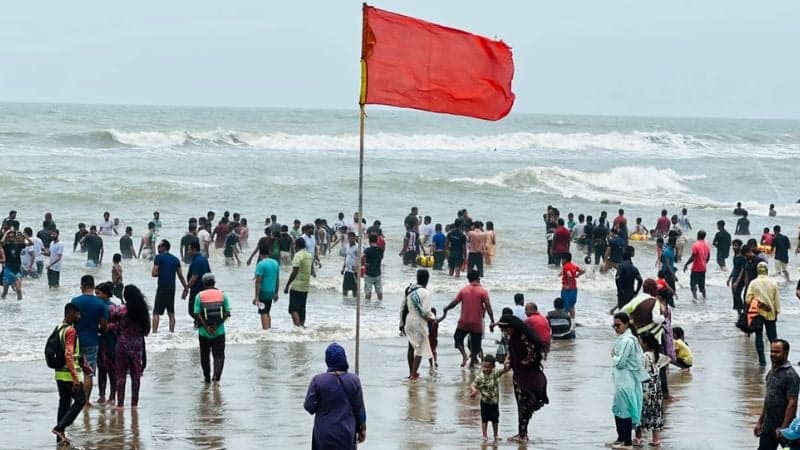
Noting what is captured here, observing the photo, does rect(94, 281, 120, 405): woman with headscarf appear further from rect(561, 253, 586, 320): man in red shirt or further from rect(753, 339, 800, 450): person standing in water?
rect(561, 253, 586, 320): man in red shirt

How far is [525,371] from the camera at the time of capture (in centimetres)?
1169

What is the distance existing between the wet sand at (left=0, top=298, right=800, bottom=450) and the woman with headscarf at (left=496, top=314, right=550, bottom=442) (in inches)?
11.1

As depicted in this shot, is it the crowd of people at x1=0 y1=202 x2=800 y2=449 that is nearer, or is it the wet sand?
the crowd of people at x1=0 y1=202 x2=800 y2=449

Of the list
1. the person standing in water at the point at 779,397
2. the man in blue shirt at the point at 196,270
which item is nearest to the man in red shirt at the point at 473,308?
the man in blue shirt at the point at 196,270

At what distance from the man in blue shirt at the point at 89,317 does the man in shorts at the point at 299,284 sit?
5.72 metres

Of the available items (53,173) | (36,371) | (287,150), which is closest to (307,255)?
(36,371)

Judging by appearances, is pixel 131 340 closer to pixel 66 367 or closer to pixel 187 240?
pixel 66 367

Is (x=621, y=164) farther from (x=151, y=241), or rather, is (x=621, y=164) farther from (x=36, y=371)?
(x=36, y=371)

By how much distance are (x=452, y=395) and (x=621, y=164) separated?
63915mm

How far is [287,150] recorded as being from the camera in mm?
77750

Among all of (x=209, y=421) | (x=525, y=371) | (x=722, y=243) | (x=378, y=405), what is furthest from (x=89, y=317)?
(x=722, y=243)

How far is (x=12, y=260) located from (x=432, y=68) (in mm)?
12070

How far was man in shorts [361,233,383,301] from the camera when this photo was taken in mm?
21375

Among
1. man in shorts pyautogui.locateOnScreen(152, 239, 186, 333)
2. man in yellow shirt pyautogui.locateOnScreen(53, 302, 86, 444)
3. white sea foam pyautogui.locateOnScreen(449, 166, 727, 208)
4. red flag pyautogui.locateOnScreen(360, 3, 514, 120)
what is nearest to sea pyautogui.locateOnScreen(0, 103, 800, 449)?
white sea foam pyautogui.locateOnScreen(449, 166, 727, 208)
